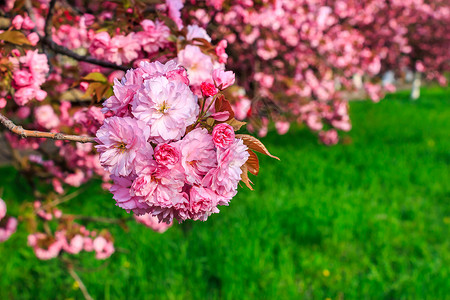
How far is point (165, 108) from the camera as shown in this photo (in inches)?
34.4

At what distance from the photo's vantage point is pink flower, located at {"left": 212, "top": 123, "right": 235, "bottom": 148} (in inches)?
34.7

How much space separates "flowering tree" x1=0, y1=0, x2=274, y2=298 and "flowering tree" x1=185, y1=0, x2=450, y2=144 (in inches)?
32.0

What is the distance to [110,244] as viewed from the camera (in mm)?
2938

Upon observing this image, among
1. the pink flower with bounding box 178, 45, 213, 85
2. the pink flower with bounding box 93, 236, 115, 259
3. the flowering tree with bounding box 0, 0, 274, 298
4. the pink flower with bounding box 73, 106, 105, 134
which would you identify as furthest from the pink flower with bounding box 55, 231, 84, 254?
the pink flower with bounding box 178, 45, 213, 85

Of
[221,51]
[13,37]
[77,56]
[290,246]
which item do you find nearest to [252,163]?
[221,51]

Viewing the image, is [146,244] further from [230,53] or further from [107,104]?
[107,104]

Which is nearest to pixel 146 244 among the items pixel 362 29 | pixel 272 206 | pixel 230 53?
pixel 272 206

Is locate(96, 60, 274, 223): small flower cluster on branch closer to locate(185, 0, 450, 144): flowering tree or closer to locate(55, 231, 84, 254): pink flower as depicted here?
locate(185, 0, 450, 144): flowering tree

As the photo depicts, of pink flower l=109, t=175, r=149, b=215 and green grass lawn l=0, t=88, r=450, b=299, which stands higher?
A: pink flower l=109, t=175, r=149, b=215

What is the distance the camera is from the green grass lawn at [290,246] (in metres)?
2.90

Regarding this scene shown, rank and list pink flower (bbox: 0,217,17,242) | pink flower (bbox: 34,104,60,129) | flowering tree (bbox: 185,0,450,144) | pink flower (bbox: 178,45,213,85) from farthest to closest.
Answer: flowering tree (bbox: 185,0,450,144)
pink flower (bbox: 0,217,17,242)
pink flower (bbox: 34,104,60,129)
pink flower (bbox: 178,45,213,85)

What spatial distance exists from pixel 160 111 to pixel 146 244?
9.07ft

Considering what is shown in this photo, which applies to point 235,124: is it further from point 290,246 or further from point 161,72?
point 290,246

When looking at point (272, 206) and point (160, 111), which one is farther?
point (272, 206)
